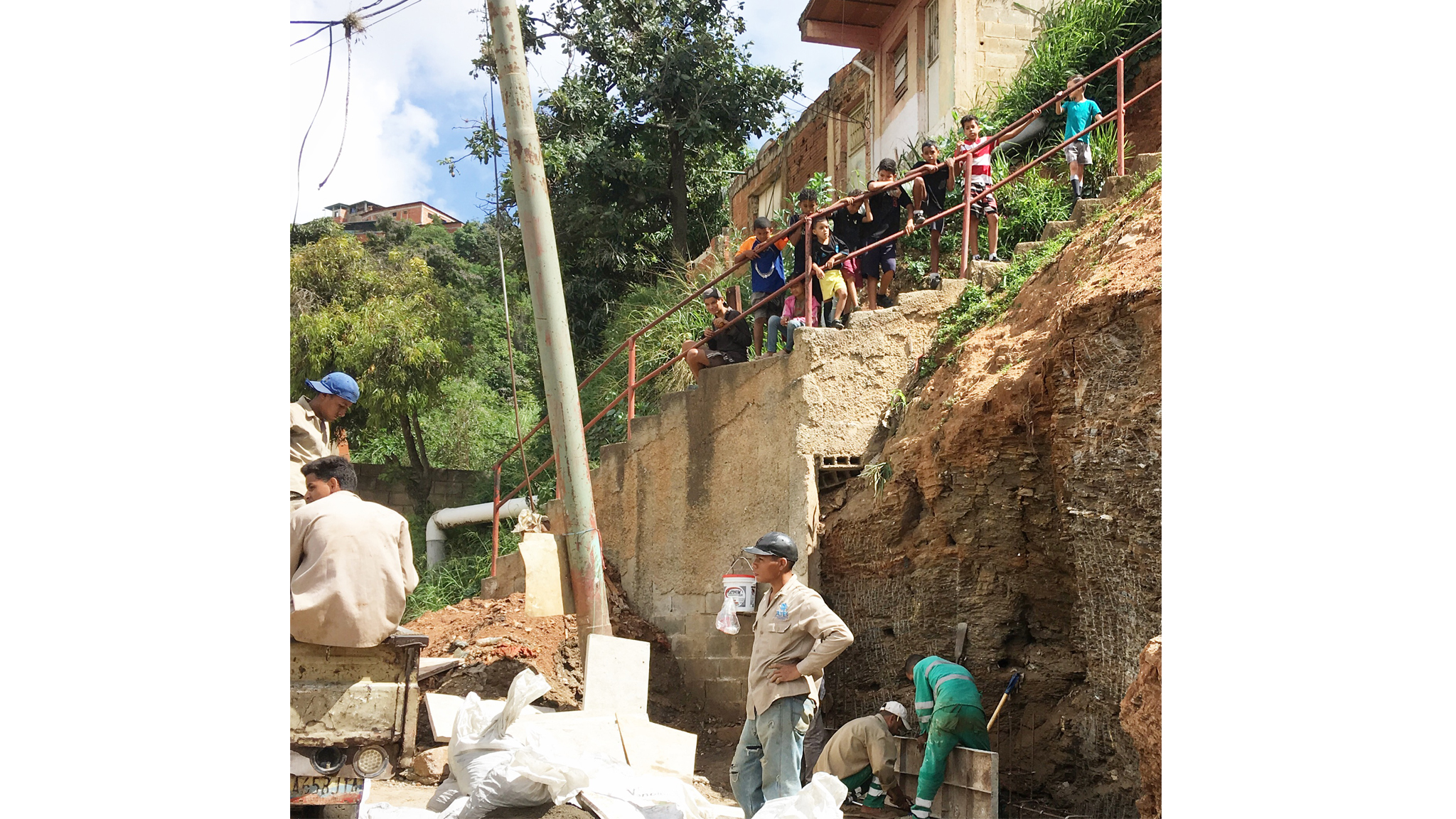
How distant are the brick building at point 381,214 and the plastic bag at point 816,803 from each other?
31.1m

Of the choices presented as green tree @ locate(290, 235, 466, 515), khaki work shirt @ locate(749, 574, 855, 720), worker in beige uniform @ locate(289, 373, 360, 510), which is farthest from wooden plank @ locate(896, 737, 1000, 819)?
green tree @ locate(290, 235, 466, 515)

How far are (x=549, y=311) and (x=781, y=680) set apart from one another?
9.09 ft

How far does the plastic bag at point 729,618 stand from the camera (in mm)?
7879

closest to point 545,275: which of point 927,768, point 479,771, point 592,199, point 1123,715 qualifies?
point 479,771

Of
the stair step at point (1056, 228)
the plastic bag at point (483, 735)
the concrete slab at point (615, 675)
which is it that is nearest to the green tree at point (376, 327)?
the stair step at point (1056, 228)

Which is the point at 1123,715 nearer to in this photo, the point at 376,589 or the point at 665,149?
the point at 376,589

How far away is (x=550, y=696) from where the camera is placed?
28.2 feet

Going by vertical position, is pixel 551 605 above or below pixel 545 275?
below

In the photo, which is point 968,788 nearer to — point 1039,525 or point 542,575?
point 1039,525

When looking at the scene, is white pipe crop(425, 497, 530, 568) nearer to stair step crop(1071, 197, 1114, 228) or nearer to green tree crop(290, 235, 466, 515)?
green tree crop(290, 235, 466, 515)

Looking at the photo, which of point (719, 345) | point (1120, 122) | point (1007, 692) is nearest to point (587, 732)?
point (1007, 692)

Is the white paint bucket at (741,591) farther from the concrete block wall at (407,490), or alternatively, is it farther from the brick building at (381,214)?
the brick building at (381,214)

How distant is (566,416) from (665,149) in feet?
38.9

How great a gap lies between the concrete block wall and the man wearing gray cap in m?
9.88
